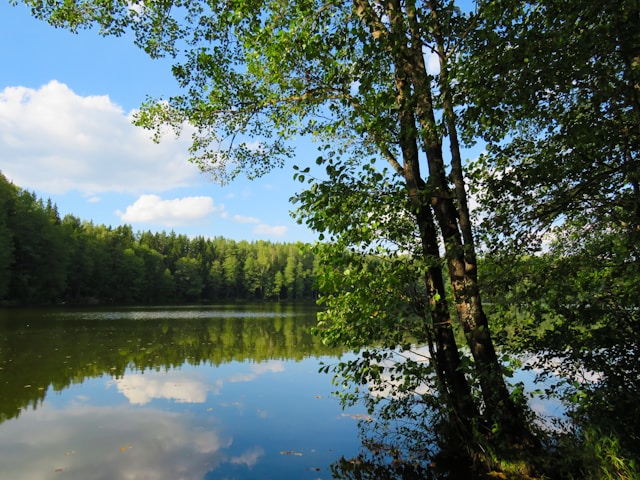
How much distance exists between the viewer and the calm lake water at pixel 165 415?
688 centimetres

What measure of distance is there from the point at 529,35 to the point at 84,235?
2943 inches

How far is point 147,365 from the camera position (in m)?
15.3

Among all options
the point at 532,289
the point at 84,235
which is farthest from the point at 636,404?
the point at 84,235

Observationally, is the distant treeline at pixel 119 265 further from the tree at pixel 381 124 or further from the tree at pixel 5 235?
the tree at pixel 381 124

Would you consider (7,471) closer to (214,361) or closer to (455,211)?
(455,211)

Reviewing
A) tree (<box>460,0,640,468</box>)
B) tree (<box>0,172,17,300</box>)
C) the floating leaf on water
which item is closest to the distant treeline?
tree (<box>0,172,17,300</box>)

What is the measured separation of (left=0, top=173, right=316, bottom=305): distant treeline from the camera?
1961 inches

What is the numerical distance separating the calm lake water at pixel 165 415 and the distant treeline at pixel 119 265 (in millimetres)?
3566

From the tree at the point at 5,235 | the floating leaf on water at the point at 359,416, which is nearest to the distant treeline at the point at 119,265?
the tree at the point at 5,235

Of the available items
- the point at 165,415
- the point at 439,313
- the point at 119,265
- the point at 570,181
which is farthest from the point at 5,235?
the point at 570,181

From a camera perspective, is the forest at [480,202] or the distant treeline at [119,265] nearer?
the forest at [480,202]

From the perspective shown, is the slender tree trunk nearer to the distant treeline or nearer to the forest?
the forest

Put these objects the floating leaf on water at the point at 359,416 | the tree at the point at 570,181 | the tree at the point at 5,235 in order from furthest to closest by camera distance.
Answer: the tree at the point at 5,235
the floating leaf on water at the point at 359,416
the tree at the point at 570,181

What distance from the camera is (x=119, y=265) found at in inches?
2793
